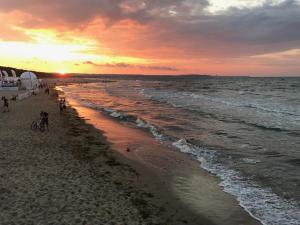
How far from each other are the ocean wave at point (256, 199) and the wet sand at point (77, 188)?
1963 mm

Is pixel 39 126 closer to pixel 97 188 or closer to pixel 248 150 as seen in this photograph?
pixel 97 188

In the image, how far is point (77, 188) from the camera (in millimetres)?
13172

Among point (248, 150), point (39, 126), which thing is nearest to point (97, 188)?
point (248, 150)

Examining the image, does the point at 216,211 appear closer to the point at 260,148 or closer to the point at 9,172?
the point at 9,172

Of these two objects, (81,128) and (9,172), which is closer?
(9,172)

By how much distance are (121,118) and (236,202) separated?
22.9 metres

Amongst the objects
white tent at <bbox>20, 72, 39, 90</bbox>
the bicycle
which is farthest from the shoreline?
white tent at <bbox>20, 72, 39, 90</bbox>

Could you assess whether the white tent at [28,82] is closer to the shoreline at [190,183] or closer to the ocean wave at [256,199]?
the shoreline at [190,183]

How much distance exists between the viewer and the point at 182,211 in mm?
11852

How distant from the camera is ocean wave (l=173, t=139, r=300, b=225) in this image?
38.1 ft

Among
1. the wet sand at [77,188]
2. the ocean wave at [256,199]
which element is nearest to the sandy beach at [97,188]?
the wet sand at [77,188]

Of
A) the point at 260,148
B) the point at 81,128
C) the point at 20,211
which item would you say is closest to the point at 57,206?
the point at 20,211

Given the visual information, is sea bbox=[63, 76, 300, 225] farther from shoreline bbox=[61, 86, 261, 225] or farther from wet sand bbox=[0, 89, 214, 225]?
wet sand bbox=[0, 89, 214, 225]

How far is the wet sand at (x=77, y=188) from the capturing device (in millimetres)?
10834
